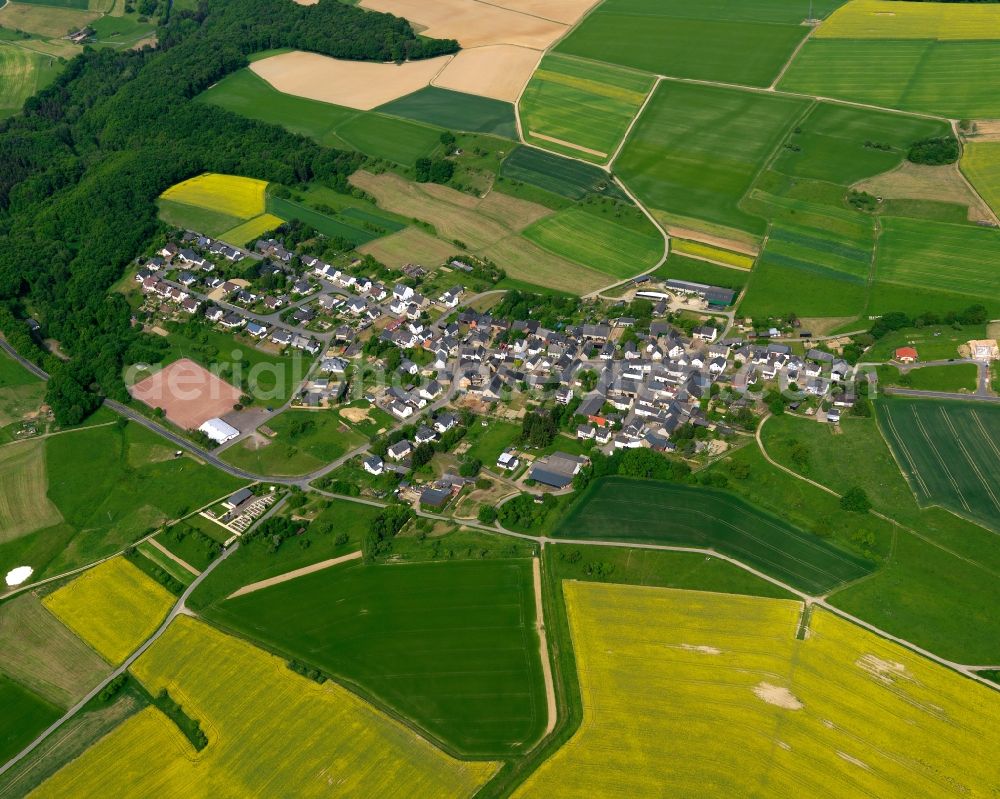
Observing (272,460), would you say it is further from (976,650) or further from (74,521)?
(976,650)

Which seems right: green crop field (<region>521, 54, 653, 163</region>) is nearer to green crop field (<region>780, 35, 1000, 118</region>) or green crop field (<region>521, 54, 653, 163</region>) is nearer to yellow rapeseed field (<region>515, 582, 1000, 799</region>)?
green crop field (<region>780, 35, 1000, 118</region>)

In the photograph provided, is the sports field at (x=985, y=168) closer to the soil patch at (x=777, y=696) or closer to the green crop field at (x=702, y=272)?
the green crop field at (x=702, y=272)

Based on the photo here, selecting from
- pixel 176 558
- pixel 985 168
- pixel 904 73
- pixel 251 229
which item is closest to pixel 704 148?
pixel 985 168

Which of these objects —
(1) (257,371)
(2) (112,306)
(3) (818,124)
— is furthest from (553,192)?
(2) (112,306)

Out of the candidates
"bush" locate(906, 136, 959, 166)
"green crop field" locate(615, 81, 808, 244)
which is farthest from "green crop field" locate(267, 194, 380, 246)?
"bush" locate(906, 136, 959, 166)

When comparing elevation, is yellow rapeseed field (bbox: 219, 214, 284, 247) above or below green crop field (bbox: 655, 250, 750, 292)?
below

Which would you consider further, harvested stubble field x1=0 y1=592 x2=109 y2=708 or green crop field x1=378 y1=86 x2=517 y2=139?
green crop field x1=378 y1=86 x2=517 y2=139
